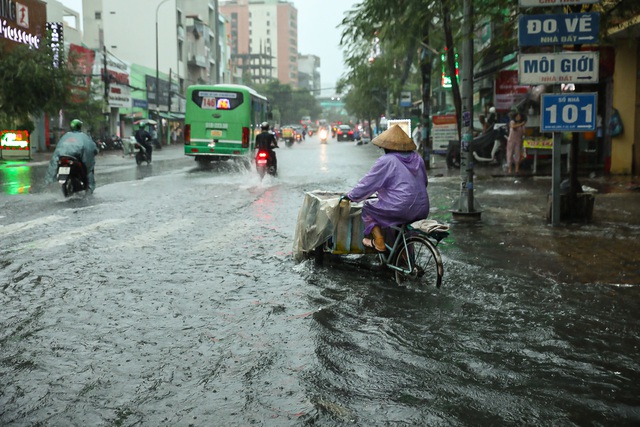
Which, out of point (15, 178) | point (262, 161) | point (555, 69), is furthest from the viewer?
point (15, 178)

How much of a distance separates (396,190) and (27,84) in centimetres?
2798

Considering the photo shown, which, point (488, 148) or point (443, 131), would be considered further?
point (488, 148)

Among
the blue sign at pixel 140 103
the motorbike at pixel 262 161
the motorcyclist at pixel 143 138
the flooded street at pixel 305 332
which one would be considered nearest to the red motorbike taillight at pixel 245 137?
the motorcyclist at pixel 143 138

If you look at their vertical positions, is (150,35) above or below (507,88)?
above

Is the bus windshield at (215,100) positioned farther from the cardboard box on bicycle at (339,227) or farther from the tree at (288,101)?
the tree at (288,101)

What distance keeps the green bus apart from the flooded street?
18200mm

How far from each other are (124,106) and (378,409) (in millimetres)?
56042

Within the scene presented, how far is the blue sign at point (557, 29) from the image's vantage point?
408 inches

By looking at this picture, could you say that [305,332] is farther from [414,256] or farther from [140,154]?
[140,154]

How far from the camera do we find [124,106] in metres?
57.3

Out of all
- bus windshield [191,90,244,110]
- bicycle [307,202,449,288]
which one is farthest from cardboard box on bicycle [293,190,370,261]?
bus windshield [191,90,244,110]

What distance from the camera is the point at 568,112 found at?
10500 millimetres

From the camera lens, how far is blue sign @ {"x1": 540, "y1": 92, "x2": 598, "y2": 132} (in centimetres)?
1041

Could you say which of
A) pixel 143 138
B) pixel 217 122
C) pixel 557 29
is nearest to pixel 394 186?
pixel 557 29
